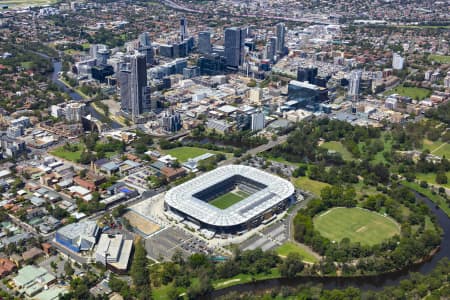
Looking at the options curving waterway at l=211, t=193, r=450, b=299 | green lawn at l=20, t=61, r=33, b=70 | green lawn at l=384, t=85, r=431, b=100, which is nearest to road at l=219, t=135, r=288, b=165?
curving waterway at l=211, t=193, r=450, b=299

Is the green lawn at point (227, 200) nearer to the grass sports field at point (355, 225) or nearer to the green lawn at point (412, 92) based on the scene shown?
the grass sports field at point (355, 225)

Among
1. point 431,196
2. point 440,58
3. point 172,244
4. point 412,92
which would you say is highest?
point 440,58

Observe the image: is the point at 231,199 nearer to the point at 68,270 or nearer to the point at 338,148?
the point at 68,270

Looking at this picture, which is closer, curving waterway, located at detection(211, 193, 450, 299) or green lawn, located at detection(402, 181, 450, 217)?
curving waterway, located at detection(211, 193, 450, 299)

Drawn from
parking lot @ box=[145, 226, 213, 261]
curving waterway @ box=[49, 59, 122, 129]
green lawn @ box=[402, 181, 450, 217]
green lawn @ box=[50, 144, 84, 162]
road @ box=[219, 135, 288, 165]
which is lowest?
parking lot @ box=[145, 226, 213, 261]

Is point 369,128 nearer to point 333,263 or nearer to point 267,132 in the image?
point 267,132

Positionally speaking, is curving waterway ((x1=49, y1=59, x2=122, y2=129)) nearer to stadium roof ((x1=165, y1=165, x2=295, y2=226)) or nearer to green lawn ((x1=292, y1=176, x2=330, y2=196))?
stadium roof ((x1=165, y1=165, x2=295, y2=226))

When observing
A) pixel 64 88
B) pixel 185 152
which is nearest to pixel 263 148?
pixel 185 152
